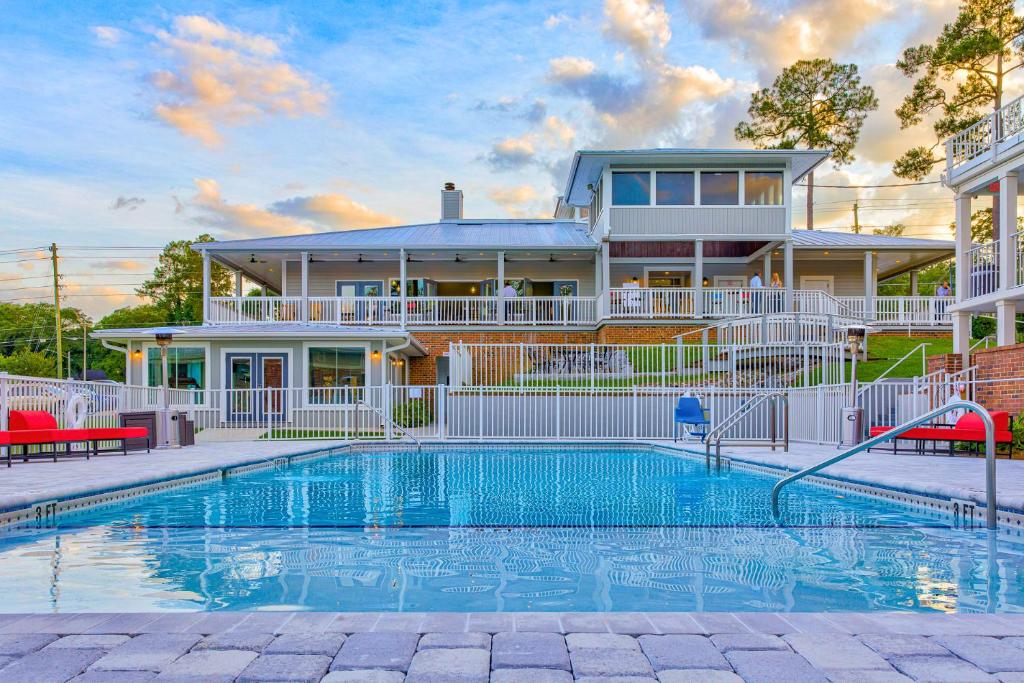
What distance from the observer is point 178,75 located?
21609mm

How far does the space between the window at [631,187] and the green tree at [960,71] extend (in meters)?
12.7

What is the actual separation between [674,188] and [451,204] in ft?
37.9

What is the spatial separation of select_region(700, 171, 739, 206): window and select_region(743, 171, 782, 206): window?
0.34 meters

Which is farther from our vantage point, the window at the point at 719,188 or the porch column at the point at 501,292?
the porch column at the point at 501,292

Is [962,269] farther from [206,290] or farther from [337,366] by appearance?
[206,290]

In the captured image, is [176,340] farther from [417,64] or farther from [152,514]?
[152,514]

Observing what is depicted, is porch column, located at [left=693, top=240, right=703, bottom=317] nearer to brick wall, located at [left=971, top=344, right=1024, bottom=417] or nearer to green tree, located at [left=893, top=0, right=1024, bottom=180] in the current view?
brick wall, located at [left=971, top=344, right=1024, bottom=417]

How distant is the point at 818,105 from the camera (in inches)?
1497

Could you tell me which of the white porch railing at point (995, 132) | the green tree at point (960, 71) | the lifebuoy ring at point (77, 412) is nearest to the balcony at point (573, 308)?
the white porch railing at point (995, 132)

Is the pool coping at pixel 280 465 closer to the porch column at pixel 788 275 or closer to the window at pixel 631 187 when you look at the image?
the porch column at pixel 788 275

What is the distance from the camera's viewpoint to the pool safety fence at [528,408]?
1432 centimetres

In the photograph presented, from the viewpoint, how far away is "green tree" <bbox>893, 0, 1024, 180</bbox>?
29.3 meters

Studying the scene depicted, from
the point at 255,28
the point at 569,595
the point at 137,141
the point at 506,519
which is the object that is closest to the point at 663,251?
the point at 255,28

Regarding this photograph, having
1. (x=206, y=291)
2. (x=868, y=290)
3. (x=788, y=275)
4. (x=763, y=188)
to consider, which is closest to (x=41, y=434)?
(x=206, y=291)
